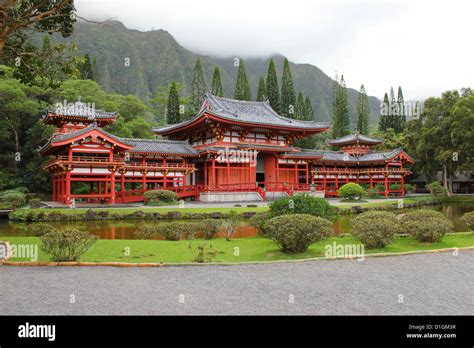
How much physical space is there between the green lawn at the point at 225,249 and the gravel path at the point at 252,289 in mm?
1191

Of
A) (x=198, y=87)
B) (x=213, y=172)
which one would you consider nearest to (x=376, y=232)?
(x=213, y=172)

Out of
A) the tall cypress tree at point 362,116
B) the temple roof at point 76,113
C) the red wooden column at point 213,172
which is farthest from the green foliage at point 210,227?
the tall cypress tree at point 362,116

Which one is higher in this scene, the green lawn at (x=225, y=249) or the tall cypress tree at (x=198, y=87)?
the tall cypress tree at (x=198, y=87)

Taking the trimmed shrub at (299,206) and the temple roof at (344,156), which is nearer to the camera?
the trimmed shrub at (299,206)

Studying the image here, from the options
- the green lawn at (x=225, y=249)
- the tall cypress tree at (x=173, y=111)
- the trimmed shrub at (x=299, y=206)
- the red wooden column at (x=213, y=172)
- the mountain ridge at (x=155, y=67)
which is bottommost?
the green lawn at (x=225, y=249)

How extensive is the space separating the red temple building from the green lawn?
1856 cm

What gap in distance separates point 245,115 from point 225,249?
3137 cm

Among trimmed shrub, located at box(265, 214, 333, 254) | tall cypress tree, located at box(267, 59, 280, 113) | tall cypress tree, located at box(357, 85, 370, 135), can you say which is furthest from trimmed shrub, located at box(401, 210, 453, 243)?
tall cypress tree, located at box(357, 85, 370, 135)

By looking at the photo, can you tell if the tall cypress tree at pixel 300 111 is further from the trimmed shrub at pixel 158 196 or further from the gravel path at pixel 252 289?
the gravel path at pixel 252 289

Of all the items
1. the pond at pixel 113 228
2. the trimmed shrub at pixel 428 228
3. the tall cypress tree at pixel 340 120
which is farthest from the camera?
the tall cypress tree at pixel 340 120

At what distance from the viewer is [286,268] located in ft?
34.1

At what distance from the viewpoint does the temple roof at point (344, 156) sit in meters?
45.2
